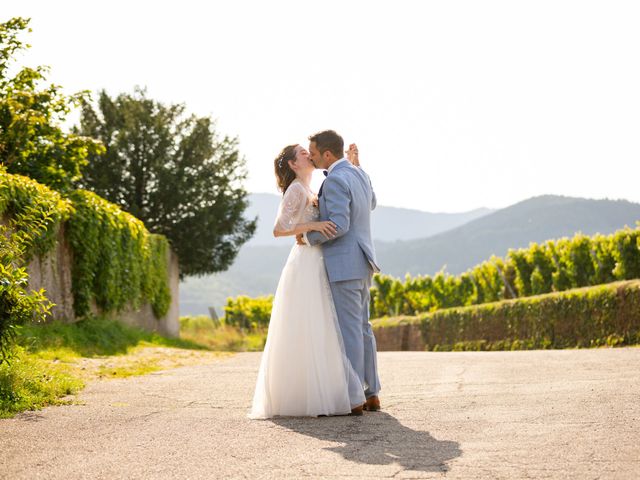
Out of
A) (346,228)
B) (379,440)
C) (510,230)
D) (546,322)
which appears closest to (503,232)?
(510,230)

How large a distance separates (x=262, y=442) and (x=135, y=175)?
25.4 meters

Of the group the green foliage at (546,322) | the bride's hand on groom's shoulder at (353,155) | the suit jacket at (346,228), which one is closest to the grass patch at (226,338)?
the green foliage at (546,322)

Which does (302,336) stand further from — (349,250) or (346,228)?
(346,228)

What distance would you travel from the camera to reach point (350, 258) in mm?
6730

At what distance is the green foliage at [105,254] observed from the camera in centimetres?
1460

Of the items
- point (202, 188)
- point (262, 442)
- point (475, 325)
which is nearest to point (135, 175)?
point (202, 188)

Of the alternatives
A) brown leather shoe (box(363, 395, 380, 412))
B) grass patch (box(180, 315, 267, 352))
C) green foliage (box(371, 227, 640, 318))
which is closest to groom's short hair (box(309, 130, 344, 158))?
brown leather shoe (box(363, 395, 380, 412))

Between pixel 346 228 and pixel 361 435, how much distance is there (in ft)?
5.88

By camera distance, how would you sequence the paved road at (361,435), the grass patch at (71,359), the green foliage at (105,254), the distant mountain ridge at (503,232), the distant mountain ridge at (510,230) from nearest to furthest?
the paved road at (361,435) < the grass patch at (71,359) < the green foliage at (105,254) < the distant mountain ridge at (510,230) < the distant mountain ridge at (503,232)

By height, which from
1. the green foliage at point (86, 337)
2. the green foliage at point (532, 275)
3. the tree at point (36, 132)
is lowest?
the green foliage at point (86, 337)

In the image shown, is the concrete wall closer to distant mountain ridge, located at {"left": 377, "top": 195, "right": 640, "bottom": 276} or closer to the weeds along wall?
the weeds along wall

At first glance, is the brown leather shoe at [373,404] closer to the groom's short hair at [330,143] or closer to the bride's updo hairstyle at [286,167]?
the bride's updo hairstyle at [286,167]

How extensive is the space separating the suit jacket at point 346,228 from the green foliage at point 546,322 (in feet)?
26.9

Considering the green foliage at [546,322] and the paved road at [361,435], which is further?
the green foliage at [546,322]
